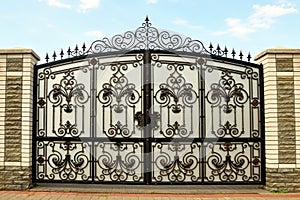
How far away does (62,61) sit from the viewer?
6852 millimetres

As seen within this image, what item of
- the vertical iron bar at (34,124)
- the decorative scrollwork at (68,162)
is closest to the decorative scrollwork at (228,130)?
the decorative scrollwork at (68,162)

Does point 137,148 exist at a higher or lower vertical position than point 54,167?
higher

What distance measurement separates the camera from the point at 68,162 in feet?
22.2

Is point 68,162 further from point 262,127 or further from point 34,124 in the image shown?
point 262,127

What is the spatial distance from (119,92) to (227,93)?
7.49 ft

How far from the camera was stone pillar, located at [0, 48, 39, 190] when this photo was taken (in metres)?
6.49

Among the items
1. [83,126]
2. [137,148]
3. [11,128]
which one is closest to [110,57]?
[83,126]

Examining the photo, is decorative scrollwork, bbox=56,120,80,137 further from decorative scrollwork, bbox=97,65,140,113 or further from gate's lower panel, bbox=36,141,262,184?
decorative scrollwork, bbox=97,65,140,113

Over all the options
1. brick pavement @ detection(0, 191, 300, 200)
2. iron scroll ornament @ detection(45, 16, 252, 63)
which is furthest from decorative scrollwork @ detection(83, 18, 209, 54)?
brick pavement @ detection(0, 191, 300, 200)

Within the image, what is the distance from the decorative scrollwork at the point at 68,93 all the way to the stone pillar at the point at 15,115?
0.50m

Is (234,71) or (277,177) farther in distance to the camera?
(234,71)

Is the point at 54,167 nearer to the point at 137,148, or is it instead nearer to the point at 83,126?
the point at 83,126

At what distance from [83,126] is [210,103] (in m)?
2.70

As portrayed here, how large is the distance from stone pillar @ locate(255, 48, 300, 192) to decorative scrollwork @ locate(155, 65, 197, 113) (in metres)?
1.57
